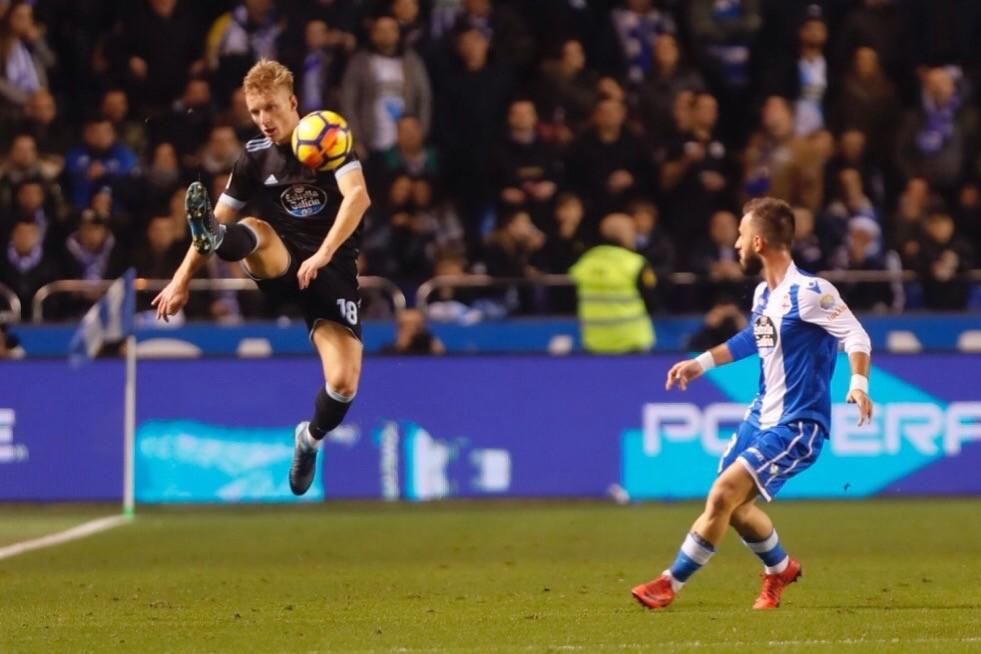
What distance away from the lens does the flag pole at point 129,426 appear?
16.0 metres

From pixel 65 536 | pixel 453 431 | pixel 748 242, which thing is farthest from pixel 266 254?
pixel 453 431

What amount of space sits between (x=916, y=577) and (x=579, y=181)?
8560mm

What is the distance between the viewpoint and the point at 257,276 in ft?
33.0

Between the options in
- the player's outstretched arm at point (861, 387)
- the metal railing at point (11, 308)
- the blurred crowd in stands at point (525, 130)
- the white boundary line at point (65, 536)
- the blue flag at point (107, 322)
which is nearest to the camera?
the player's outstretched arm at point (861, 387)

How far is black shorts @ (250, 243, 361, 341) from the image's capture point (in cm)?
1010

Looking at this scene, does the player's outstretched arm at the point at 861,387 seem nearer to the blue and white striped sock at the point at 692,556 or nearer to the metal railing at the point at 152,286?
the blue and white striped sock at the point at 692,556

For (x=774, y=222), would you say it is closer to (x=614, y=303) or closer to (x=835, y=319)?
(x=835, y=319)

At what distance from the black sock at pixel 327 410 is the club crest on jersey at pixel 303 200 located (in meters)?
0.93

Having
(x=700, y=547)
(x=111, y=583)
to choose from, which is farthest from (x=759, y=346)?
(x=111, y=583)

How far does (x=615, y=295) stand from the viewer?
1686cm

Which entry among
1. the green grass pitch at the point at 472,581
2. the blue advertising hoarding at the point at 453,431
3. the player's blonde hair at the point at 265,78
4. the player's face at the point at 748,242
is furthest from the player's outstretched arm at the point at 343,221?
the blue advertising hoarding at the point at 453,431

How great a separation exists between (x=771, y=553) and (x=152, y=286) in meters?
9.43

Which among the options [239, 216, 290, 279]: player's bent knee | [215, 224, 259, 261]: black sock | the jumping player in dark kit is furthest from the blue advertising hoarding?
[215, 224, 259, 261]: black sock

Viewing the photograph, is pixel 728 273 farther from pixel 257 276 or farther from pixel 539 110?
pixel 257 276
